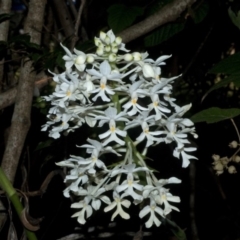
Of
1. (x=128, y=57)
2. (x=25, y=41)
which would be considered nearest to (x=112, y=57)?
(x=128, y=57)

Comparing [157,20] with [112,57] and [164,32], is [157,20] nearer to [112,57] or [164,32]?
[164,32]

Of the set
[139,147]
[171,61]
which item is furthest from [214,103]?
[139,147]

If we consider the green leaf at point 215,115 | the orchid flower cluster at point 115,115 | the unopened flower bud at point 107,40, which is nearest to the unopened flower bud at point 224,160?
the green leaf at point 215,115

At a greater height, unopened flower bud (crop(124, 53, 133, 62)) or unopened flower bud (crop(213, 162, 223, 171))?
unopened flower bud (crop(124, 53, 133, 62))

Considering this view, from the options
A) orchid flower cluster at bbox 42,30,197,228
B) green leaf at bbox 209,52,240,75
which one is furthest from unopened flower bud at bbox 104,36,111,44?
green leaf at bbox 209,52,240,75

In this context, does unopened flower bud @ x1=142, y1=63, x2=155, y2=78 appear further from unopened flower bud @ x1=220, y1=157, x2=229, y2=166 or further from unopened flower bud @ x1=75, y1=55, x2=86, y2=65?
unopened flower bud @ x1=220, y1=157, x2=229, y2=166
